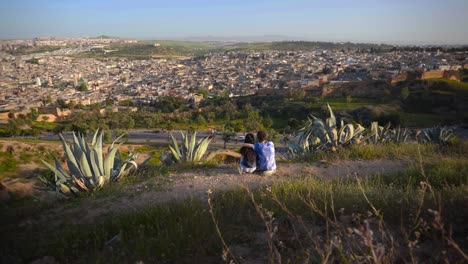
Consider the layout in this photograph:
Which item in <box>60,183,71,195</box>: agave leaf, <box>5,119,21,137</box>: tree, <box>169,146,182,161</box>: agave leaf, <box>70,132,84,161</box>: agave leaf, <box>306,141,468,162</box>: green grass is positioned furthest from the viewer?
<box>5,119,21,137</box>: tree

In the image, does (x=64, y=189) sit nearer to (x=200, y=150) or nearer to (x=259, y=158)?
(x=200, y=150)

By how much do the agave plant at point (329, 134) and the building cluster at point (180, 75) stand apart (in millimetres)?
42221

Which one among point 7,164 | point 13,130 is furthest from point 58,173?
point 13,130

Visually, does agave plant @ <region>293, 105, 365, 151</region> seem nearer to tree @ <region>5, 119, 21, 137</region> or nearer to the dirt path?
the dirt path

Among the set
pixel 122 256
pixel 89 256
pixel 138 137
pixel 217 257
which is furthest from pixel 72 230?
pixel 138 137

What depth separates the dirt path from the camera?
3720mm

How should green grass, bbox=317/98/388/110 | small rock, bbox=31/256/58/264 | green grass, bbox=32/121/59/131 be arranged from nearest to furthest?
small rock, bbox=31/256/58/264, green grass, bbox=32/121/59/131, green grass, bbox=317/98/388/110

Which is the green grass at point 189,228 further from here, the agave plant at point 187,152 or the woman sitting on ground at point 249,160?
the agave plant at point 187,152

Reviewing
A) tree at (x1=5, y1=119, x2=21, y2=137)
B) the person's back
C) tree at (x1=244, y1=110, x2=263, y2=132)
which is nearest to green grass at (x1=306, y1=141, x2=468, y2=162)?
the person's back

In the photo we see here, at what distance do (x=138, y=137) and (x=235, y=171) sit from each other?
26913mm

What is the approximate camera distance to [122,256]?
7.59 feet

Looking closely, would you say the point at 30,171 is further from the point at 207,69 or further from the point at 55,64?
the point at 55,64

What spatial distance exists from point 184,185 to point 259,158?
126 centimetres

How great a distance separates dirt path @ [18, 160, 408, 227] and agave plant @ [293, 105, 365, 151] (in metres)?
1.07
